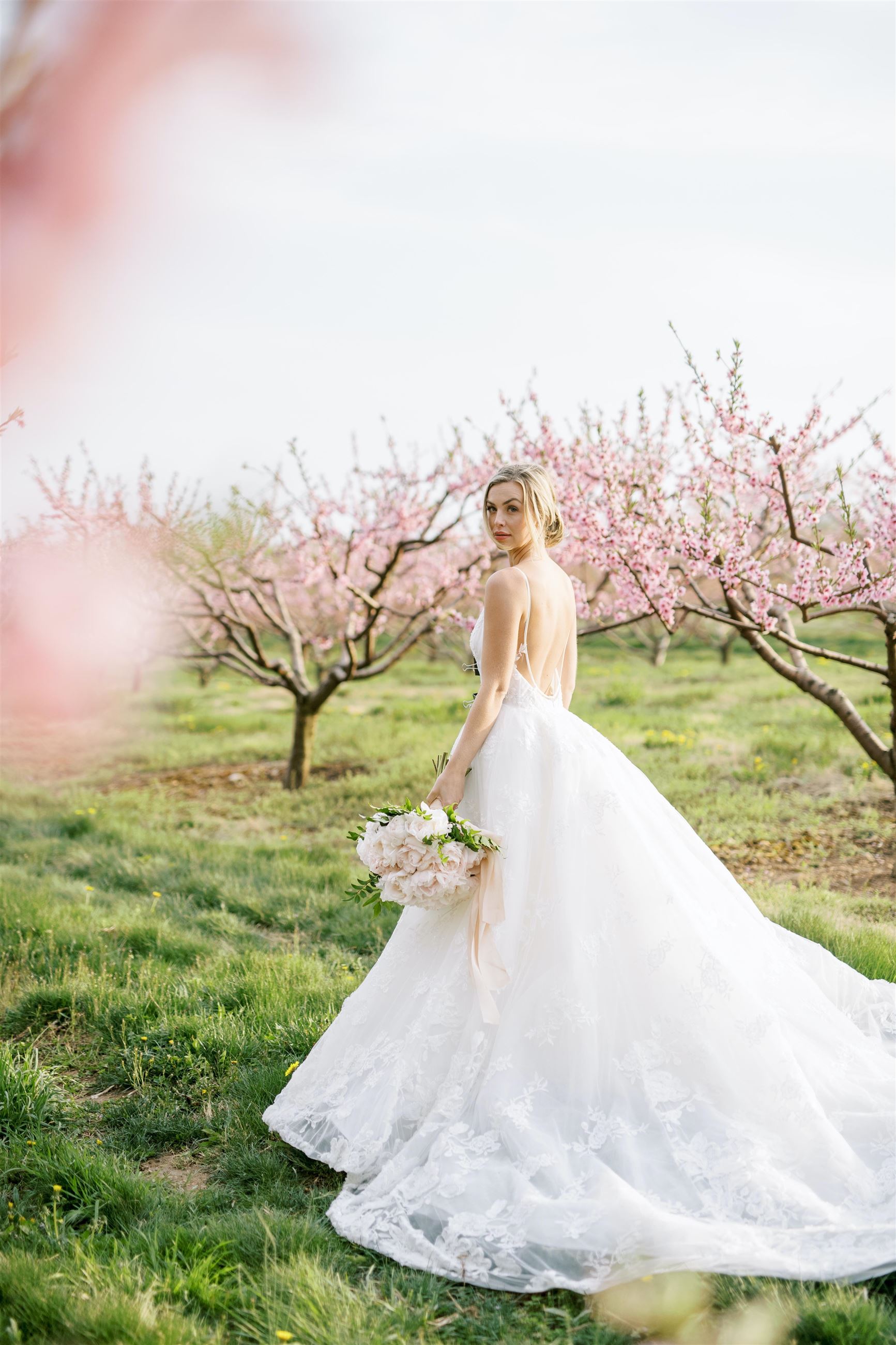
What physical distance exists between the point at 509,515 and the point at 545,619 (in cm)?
44

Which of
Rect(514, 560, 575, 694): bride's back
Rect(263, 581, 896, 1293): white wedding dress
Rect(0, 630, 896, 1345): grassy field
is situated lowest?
Rect(0, 630, 896, 1345): grassy field

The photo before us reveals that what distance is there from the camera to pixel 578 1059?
307 cm

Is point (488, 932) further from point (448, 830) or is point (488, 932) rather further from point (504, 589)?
point (504, 589)

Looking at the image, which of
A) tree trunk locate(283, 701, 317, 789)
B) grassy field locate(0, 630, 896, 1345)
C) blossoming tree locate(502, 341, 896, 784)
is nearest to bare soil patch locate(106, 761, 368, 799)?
grassy field locate(0, 630, 896, 1345)

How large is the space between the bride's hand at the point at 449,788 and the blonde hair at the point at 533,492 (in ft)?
3.06

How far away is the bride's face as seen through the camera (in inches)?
141

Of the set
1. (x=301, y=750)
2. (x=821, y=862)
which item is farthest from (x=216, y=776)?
(x=821, y=862)

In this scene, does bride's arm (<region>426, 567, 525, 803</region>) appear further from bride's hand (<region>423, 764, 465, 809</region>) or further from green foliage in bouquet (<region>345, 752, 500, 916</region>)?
green foliage in bouquet (<region>345, 752, 500, 916</region>)

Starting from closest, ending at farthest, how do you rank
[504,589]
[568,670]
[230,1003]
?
[504,589] → [568,670] → [230,1003]

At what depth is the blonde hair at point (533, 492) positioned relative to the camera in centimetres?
358

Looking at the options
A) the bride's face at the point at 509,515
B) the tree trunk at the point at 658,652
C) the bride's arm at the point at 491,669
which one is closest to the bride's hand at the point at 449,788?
the bride's arm at the point at 491,669

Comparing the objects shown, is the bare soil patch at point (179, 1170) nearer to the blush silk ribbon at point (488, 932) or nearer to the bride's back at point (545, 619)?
the blush silk ribbon at point (488, 932)

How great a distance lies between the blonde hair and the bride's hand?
3.06 feet

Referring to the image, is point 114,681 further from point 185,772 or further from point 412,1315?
point 412,1315
